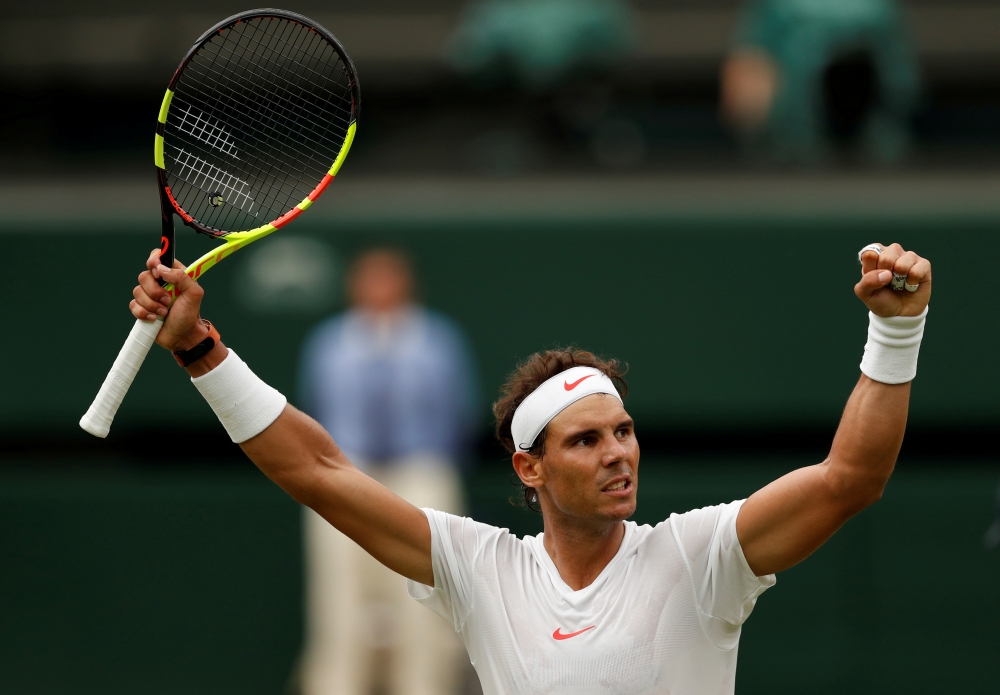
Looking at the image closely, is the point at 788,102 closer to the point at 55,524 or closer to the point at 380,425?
the point at 380,425

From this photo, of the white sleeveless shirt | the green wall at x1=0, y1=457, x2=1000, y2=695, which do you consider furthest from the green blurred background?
the white sleeveless shirt

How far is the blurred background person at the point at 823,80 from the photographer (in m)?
8.12

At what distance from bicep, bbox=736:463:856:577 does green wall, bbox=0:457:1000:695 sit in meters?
4.62

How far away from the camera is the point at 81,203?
812 cm

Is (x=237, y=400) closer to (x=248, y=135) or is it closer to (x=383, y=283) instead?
(x=248, y=135)

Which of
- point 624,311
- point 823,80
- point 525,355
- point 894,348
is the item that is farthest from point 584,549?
point 823,80

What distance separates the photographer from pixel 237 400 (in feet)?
10.4

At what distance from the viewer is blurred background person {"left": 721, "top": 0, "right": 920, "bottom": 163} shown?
8.12 metres

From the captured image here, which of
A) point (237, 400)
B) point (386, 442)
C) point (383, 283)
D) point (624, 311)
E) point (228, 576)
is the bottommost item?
point (237, 400)

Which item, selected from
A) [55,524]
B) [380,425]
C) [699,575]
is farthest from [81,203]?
[699,575]

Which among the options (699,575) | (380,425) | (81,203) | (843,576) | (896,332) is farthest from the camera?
(81,203)

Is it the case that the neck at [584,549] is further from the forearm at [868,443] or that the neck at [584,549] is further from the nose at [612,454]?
the forearm at [868,443]

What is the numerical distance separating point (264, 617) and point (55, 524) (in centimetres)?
130

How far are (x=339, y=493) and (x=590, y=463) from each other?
59cm
